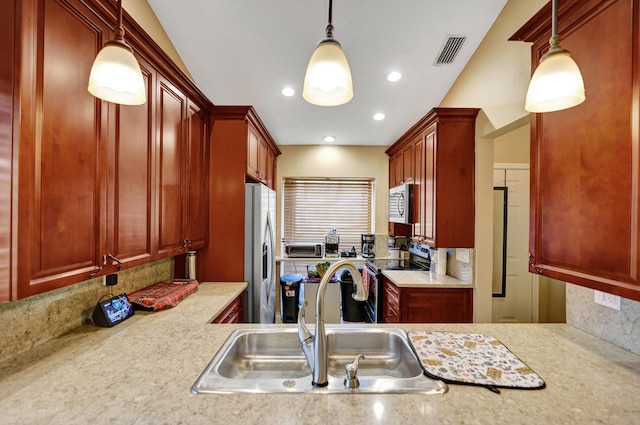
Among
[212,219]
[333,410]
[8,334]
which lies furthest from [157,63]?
[333,410]

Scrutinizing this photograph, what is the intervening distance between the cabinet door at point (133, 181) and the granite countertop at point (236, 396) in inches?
19.1

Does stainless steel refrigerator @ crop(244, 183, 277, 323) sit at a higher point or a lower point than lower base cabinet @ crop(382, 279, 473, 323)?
higher

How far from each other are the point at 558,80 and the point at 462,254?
214cm

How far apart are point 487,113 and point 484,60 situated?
0.47 metres

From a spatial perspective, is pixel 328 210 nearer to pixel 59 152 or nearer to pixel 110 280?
pixel 110 280

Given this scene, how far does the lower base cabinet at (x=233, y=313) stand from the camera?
1.90 meters

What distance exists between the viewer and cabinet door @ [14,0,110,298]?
0.97 meters

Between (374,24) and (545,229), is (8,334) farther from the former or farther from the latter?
(374,24)

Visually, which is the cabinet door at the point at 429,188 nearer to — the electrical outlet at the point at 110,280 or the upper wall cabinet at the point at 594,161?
the upper wall cabinet at the point at 594,161

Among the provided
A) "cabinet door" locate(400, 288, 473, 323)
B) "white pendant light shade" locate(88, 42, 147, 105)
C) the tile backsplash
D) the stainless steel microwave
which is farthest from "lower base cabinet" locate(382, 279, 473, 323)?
"white pendant light shade" locate(88, 42, 147, 105)

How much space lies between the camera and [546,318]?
3152 millimetres

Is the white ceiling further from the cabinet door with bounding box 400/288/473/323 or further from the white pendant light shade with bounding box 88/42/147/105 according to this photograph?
the cabinet door with bounding box 400/288/473/323

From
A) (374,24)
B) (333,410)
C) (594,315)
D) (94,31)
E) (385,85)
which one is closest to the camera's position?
(333,410)

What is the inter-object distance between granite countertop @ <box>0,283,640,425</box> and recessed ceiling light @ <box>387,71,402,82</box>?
8.18ft
